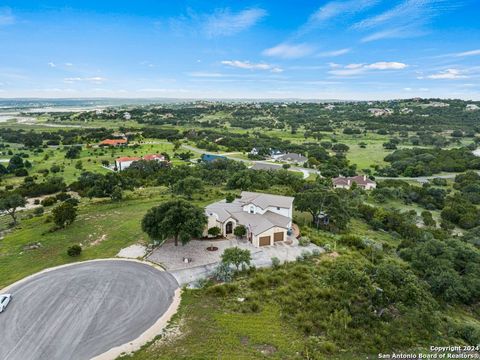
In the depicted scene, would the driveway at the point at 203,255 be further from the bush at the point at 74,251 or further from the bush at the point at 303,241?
the bush at the point at 74,251

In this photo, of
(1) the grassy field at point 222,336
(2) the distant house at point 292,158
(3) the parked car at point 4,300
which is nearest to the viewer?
(1) the grassy field at point 222,336

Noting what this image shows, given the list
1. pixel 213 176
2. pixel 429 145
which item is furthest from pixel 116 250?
pixel 429 145

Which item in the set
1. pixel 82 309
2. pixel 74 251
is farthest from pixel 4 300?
pixel 74 251

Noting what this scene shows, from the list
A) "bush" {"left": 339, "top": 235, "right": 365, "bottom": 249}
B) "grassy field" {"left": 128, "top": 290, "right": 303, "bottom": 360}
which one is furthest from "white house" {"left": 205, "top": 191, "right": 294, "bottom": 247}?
"grassy field" {"left": 128, "top": 290, "right": 303, "bottom": 360}

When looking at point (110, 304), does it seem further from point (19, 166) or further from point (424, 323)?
point (19, 166)


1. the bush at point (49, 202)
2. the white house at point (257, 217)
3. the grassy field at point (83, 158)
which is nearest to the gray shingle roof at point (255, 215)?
the white house at point (257, 217)

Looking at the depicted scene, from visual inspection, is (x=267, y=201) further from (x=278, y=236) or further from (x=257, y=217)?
(x=278, y=236)

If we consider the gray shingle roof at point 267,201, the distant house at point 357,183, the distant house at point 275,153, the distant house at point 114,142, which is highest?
the gray shingle roof at point 267,201

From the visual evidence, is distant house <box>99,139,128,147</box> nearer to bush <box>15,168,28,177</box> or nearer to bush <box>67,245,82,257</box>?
bush <box>15,168,28,177</box>
